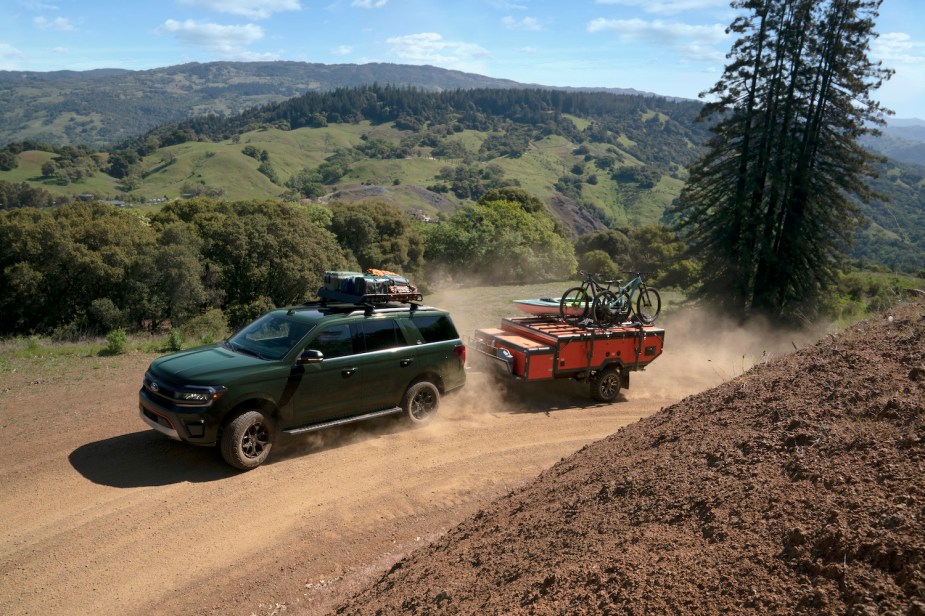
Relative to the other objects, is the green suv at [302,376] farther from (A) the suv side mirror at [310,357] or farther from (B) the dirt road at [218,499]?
(B) the dirt road at [218,499]

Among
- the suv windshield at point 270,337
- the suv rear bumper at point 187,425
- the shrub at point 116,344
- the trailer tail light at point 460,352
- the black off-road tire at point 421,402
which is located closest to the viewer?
the suv rear bumper at point 187,425

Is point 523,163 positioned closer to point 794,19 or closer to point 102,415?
point 794,19

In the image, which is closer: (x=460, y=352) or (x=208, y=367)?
(x=208, y=367)

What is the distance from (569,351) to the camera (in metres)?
11.2

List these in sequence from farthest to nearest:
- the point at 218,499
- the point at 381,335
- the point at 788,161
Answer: the point at 788,161
the point at 381,335
the point at 218,499

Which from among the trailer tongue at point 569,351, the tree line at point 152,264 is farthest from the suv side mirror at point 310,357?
the tree line at point 152,264

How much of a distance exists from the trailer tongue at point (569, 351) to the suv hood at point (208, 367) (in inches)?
180

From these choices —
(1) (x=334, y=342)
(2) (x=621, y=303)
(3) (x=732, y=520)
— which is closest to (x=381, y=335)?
(1) (x=334, y=342)

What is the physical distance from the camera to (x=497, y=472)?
27.7 ft

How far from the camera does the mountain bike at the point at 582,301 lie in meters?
12.2

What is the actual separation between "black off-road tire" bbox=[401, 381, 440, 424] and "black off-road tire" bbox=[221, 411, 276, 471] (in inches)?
91.2

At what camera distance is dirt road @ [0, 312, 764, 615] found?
18.2 ft

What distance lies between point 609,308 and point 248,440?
752 cm

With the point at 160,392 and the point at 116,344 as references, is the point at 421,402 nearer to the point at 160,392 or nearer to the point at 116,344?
the point at 160,392
